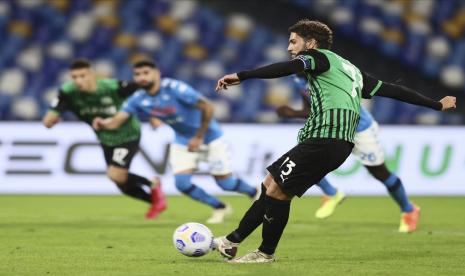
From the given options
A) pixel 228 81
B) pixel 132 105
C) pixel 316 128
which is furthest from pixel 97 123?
pixel 228 81

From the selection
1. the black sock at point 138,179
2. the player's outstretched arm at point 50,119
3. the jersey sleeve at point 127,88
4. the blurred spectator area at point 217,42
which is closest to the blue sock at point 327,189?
the black sock at point 138,179

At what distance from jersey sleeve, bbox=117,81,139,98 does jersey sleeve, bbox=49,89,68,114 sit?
627 mm

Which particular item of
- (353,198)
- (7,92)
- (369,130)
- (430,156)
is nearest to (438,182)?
(430,156)

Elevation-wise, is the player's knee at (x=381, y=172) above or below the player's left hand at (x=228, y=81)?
below

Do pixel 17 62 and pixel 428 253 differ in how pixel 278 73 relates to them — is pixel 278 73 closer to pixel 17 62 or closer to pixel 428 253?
pixel 428 253

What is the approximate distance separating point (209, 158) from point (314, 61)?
4.78m

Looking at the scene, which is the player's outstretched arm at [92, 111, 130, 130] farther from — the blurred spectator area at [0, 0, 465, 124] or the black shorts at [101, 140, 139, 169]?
the blurred spectator area at [0, 0, 465, 124]

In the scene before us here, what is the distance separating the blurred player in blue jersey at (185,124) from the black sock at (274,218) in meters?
3.82

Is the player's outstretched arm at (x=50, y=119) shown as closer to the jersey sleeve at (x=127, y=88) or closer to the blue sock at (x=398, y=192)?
the jersey sleeve at (x=127, y=88)

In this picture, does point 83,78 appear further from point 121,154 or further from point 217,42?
point 217,42

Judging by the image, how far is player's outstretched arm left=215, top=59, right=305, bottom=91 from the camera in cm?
606

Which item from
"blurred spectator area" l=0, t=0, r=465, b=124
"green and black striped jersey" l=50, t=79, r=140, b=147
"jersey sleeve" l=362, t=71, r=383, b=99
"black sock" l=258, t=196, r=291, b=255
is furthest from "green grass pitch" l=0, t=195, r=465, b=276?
"blurred spectator area" l=0, t=0, r=465, b=124

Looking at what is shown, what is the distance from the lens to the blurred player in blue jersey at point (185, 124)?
10586 mm

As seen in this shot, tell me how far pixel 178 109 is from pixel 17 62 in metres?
7.41
